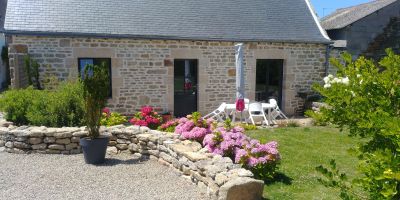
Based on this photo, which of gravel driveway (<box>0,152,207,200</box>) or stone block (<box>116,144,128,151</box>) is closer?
gravel driveway (<box>0,152,207,200</box>)

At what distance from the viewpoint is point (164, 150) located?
5.61 m

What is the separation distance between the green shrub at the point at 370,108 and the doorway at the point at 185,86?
8170mm

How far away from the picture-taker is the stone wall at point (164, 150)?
383cm

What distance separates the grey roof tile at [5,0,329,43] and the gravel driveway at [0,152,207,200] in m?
4.38

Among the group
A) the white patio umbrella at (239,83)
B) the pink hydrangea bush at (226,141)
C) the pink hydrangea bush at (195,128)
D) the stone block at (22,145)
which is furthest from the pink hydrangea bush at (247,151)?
the stone block at (22,145)

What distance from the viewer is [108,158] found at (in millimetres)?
6066

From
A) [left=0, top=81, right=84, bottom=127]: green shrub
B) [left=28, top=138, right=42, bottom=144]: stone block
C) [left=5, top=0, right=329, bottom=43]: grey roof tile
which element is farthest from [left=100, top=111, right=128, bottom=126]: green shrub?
[left=5, top=0, right=329, bottom=43]: grey roof tile

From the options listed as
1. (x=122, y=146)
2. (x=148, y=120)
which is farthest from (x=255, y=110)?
(x=122, y=146)

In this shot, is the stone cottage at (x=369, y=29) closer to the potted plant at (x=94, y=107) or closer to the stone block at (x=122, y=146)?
the stone block at (x=122, y=146)

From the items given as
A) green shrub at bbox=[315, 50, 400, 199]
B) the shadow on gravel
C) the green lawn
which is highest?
green shrub at bbox=[315, 50, 400, 199]

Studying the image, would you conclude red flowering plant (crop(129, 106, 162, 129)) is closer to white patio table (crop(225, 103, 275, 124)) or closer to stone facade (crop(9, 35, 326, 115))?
stone facade (crop(9, 35, 326, 115))

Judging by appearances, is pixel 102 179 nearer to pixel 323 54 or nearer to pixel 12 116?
pixel 12 116

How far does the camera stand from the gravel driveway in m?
4.42

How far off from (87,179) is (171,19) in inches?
256
